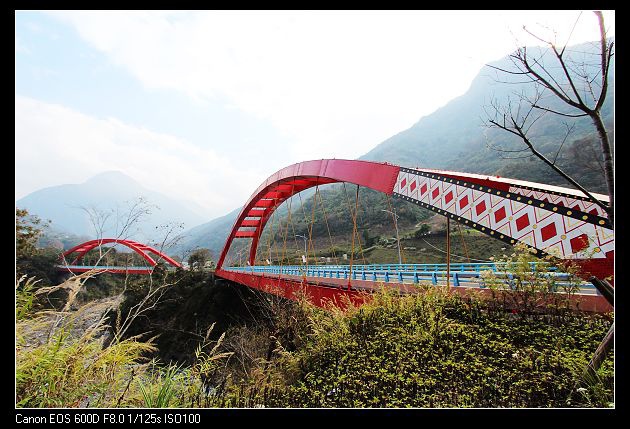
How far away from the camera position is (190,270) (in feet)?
87.2

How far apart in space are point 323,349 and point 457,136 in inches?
3940

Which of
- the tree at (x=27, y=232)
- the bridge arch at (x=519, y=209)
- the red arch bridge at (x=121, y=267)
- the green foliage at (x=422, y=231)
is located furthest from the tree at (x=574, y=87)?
the green foliage at (x=422, y=231)

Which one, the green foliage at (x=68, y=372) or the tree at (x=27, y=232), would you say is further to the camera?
the tree at (x=27, y=232)

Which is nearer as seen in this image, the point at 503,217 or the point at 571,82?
the point at 571,82

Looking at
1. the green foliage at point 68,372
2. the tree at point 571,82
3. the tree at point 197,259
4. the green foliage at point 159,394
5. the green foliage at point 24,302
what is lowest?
the tree at point 197,259

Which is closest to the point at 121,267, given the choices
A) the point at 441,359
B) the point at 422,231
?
the point at 441,359

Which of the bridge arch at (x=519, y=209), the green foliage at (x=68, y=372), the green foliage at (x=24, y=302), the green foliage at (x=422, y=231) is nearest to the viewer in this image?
the green foliage at (x=68, y=372)

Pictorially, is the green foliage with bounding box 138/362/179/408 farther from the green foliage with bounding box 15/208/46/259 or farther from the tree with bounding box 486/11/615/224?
the green foliage with bounding box 15/208/46/259

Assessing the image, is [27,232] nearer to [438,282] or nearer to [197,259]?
[197,259]

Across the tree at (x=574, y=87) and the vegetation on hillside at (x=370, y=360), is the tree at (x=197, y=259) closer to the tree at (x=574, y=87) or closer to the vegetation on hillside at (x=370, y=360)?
the vegetation on hillside at (x=370, y=360)

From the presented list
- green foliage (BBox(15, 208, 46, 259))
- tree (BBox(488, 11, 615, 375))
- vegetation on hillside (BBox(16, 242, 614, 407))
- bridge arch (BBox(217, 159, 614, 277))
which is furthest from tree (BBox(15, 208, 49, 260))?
tree (BBox(488, 11, 615, 375))

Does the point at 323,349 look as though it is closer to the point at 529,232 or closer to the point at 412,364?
the point at 412,364
